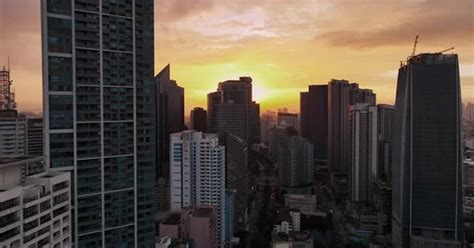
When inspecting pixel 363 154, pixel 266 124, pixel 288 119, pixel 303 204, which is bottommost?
pixel 303 204

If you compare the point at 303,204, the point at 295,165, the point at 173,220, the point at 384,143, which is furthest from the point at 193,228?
the point at 384,143

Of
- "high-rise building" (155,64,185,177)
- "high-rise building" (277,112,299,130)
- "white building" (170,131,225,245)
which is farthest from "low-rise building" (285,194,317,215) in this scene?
"high-rise building" (277,112,299,130)

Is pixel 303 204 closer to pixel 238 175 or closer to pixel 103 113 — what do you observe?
pixel 238 175

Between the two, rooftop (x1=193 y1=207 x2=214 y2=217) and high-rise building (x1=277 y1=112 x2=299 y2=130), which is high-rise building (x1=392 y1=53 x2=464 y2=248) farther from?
high-rise building (x1=277 y1=112 x2=299 y2=130)

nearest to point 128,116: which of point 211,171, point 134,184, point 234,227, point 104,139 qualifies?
point 104,139

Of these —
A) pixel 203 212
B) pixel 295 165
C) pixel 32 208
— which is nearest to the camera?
pixel 32 208

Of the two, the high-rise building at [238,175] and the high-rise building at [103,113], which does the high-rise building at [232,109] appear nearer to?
the high-rise building at [238,175]
